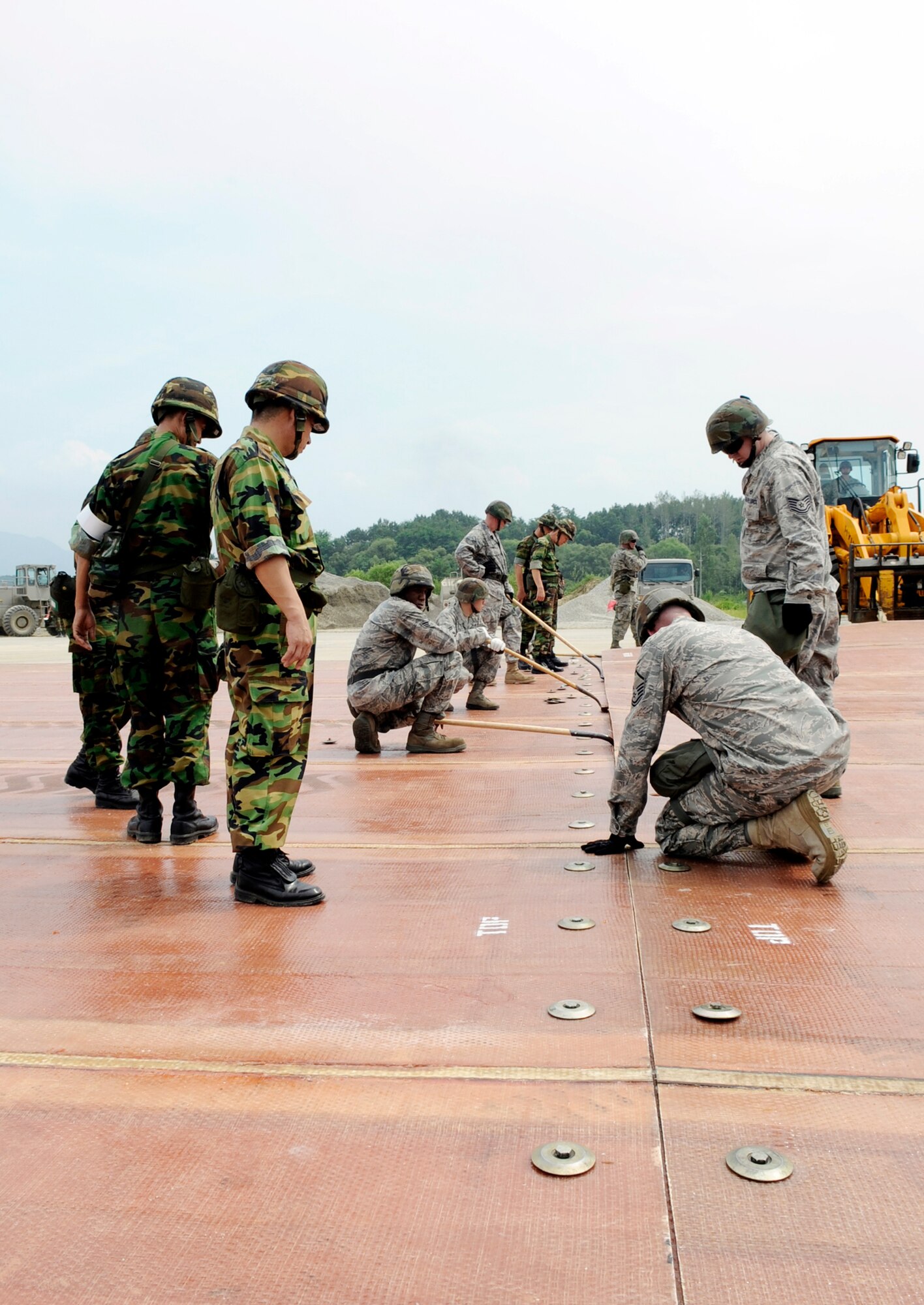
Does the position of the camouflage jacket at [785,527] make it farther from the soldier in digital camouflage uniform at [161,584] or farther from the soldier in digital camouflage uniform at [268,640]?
the soldier in digital camouflage uniform at [161,584]

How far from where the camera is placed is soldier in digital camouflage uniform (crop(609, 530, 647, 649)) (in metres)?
14.5

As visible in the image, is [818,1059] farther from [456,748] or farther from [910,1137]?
[456,748]

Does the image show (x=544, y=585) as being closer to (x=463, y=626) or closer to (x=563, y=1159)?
(x=463, y=626)

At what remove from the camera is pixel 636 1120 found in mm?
1812

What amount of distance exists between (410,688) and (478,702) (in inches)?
77.5

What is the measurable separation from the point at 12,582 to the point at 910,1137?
3351 cm

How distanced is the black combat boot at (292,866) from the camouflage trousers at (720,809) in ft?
4.04

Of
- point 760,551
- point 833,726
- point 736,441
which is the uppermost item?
point 736,441

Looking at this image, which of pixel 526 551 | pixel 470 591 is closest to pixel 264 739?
pixel 470 591

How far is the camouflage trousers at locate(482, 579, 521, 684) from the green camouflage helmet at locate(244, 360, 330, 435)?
19.0 feet

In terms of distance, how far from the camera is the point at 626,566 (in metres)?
14.5

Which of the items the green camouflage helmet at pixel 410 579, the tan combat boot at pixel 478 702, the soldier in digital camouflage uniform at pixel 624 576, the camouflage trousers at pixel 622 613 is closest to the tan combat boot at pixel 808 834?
the green camouflage helmet at pixel 410 579

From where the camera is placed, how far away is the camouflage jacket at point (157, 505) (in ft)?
12.7

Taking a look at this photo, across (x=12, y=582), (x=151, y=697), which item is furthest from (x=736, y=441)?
(x=12, y=582)
